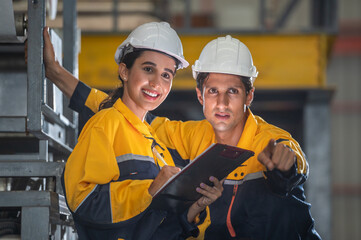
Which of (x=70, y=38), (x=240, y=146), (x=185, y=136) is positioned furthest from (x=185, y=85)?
(x=240, y=146)

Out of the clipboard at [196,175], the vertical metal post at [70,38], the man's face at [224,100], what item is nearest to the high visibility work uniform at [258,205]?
the man's face at [224,100]

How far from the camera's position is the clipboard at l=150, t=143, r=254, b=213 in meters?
2.93

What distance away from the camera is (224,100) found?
11.7ft

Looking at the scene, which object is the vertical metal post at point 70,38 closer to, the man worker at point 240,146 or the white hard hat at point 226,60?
the man worker at point 240,146

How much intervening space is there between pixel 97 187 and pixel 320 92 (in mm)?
6759

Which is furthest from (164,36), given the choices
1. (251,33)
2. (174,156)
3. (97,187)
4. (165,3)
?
(165,3)

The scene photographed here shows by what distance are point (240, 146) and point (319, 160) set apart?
5.79 metres

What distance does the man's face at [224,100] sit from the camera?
358cm

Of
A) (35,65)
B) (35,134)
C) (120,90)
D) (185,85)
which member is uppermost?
(35,65)

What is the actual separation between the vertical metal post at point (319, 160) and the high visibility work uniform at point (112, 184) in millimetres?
5995

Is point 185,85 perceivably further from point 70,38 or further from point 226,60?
point 226,60

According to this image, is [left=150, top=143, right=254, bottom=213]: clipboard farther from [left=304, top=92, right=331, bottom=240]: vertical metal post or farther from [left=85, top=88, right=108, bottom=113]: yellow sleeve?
[left=304, top=92, right=331, bottom=240]: vertical metal post

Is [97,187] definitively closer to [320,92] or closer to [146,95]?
[146,95]

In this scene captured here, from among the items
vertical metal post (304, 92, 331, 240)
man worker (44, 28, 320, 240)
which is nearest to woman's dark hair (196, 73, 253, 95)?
man worker (44, 28, 320, 240)
